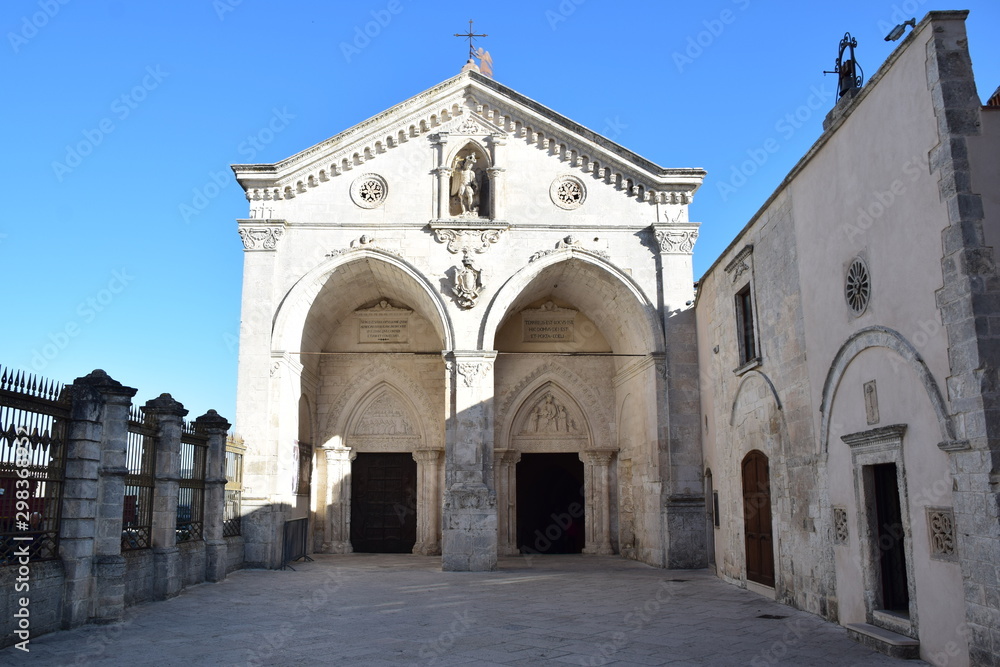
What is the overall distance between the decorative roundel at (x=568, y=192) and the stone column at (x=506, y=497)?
643 cm

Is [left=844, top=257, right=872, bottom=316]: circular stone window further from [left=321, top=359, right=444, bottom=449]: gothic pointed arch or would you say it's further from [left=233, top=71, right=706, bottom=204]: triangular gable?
[left=321, top=359, right=444, bottom=449]: gothic pointed arch

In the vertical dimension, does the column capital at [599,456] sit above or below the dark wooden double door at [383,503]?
above

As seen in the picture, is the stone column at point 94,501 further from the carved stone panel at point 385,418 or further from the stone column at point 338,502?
the carved stone panel at point 385,418

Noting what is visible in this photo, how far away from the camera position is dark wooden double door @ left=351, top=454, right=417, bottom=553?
20.3 meters

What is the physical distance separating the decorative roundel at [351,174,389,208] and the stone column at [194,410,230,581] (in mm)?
5817

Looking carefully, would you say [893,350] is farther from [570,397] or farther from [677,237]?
[570,397]

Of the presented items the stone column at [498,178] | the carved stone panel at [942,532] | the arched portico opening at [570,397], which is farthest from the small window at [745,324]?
the stone column at [498,178]

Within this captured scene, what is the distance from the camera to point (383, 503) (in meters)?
20.5

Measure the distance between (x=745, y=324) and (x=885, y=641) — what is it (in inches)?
258

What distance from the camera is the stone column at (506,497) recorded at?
19.8m

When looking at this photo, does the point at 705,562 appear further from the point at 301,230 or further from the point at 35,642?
the point at 35,642

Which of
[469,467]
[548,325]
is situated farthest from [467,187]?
[469,467]

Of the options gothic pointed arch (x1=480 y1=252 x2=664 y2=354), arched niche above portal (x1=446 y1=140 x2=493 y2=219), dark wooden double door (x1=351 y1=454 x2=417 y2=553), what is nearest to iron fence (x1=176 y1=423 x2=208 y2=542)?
gothic pointed arch (x1=480 y1=252 x2=664 y2=354)

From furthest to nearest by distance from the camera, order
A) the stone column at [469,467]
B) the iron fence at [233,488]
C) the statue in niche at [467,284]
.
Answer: the statue in niche at [467,284] < the stone column at [469,467] < the iron fence at [233,488]
